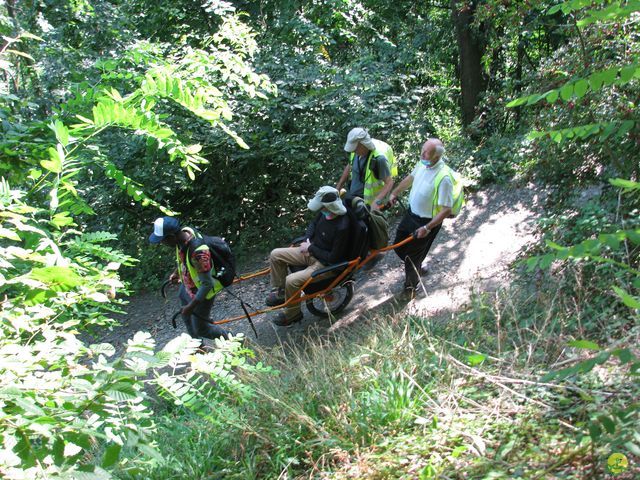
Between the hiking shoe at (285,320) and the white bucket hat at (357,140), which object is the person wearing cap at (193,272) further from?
the white bucket hat at (357,140)

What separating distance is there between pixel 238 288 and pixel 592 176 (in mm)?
5153

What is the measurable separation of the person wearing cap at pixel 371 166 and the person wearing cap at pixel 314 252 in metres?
0.74

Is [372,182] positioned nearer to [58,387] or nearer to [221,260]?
[221,260]

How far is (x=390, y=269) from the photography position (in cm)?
743

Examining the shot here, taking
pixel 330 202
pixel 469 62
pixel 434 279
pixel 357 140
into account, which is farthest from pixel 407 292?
pixel 469 62

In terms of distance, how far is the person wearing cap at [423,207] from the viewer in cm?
577

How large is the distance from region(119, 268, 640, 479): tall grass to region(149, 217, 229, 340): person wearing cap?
1.43 m

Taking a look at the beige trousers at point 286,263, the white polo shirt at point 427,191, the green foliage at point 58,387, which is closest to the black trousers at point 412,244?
the white polo shirt at point 427,191

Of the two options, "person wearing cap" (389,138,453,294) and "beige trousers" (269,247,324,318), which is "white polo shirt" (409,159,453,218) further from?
"beige trousers" (269,247,324,318)

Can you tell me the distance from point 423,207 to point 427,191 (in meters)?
0.22

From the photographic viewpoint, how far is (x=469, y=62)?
11.0m

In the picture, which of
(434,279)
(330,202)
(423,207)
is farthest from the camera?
(434,279)

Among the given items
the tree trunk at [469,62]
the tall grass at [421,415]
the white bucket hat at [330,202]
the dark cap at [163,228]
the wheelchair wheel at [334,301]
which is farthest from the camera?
the tree trunk at [469,62]

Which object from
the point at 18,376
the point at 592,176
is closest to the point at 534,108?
the point at 592,176
